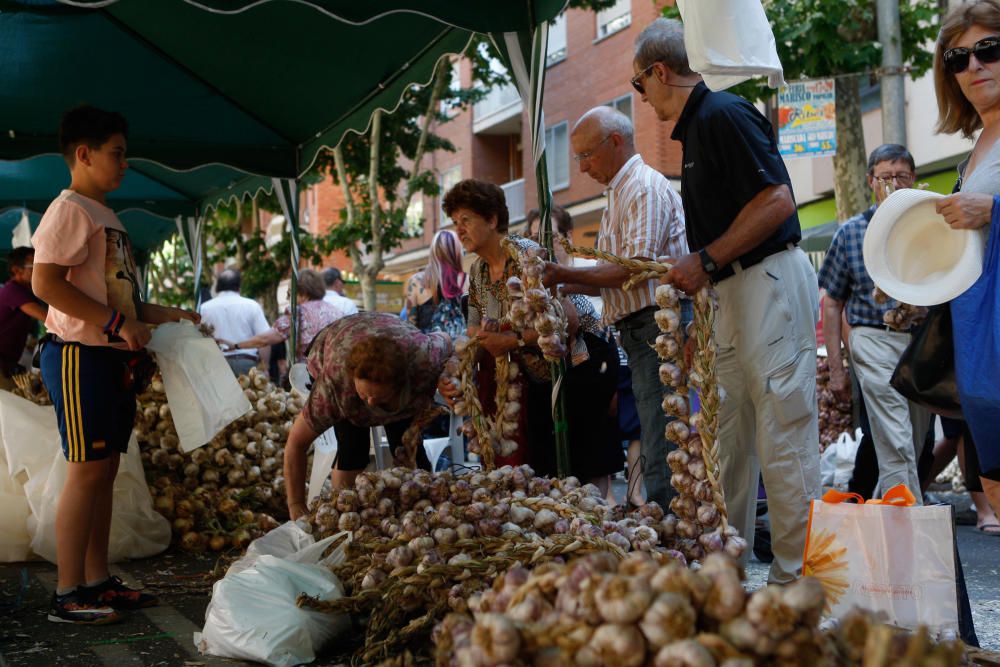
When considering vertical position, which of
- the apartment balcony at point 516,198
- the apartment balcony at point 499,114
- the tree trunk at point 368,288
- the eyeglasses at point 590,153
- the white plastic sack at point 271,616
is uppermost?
the apartment balcony at point 499,114

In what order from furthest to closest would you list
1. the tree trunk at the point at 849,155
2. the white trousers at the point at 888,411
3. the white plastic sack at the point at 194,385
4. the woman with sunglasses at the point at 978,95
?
1. the tree trunk at the point at 849,155
2. the white trousers at the point at 888,411
3. the white plastic sack at the point at 194,385
4. the woman with sunglasses at the point at 978,95

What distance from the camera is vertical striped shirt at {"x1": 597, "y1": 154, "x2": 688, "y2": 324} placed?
3969mm

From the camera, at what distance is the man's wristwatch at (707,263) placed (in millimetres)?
3137

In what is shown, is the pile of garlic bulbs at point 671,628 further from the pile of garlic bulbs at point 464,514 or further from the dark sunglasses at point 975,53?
the dark sunglasses at point 975,53

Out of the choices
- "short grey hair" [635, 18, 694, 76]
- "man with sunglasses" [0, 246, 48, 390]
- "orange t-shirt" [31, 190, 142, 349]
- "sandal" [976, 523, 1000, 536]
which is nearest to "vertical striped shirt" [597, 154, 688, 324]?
"short grey hair" [635, 18, 694, 76]

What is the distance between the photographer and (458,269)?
21.4 feet

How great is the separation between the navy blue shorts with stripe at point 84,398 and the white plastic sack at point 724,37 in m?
2.60

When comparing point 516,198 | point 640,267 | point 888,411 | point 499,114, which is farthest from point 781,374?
point 499,114

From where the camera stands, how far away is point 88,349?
13.3ft

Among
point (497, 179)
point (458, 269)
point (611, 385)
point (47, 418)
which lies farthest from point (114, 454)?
point (497, 179)

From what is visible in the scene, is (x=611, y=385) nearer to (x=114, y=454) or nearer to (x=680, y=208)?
(x=680, y=208)

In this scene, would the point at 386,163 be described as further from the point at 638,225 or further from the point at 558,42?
the point at 638,225

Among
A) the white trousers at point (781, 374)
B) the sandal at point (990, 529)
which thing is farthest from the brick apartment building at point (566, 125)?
the white trousers at point (781, 374)

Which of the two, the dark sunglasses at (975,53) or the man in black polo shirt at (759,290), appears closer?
the dark sunglasses at (975,53)
